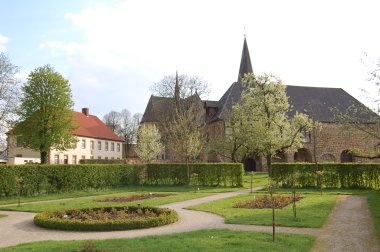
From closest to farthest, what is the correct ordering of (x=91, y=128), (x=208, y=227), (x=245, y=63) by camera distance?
(x=208, y=227)
(x=245, y=63)
(x=91, y=128)

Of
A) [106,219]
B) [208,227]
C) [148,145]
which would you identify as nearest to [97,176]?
[106,219]

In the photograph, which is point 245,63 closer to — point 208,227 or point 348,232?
point 208,227

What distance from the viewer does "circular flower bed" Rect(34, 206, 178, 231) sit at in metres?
12.2

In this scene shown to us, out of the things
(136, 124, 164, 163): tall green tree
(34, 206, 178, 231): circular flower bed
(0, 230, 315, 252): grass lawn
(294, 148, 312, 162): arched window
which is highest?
(136, 124, 164, 163): tall green tree

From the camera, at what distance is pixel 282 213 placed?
14242 millimetres

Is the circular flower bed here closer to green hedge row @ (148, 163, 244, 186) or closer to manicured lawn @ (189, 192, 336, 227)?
manicured lawn @ (189, 192, 336, 227)

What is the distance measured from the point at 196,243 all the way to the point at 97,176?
20707 millimetres

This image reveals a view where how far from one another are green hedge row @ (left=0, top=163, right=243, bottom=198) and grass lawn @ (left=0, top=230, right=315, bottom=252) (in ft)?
43.7

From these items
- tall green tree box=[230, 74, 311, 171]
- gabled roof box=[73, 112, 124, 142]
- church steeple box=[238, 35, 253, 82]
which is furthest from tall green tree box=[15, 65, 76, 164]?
church steeple box=[238, 35, 253, 82]

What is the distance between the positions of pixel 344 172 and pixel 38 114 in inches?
1087

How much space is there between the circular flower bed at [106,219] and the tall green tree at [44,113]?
82.6ft

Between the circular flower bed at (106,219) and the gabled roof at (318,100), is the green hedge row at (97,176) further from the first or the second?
the gabled roof at (318,100)

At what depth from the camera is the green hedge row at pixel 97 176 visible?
23297 millimetres

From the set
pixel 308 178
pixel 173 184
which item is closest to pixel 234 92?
pixel 173 184
